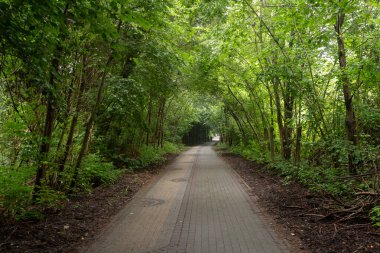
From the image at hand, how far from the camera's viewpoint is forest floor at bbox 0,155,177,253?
497 cm

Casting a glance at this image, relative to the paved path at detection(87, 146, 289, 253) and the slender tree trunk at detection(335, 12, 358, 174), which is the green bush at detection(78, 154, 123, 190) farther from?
the slender tree trunk at detection(335, 12, 358, 174)

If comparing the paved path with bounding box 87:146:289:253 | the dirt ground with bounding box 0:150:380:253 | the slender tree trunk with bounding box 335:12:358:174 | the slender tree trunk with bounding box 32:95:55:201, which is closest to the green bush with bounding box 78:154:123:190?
the dirt ground with bounding box 0:150:380:253

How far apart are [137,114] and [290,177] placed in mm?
6869

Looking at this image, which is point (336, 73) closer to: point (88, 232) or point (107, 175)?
point (88, 232)

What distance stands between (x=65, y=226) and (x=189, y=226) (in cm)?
249

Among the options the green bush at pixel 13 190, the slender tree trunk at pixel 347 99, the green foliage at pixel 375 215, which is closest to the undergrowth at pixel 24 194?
the green bush at pixel 13 190

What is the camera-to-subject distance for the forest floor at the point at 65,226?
4969 millimetres

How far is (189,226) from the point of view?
6.21 m

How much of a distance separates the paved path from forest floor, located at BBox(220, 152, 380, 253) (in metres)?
0.40

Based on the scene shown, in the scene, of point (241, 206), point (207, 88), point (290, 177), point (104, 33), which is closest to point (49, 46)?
point (104, 33)

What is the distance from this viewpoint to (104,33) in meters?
4.41

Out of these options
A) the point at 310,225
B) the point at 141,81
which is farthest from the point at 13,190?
the point at 141,81

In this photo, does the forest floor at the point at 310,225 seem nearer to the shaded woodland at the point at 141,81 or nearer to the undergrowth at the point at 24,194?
the shaded woodland at the point at 141,81

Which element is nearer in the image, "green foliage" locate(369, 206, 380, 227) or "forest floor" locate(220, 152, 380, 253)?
"forest floor" locate(220, 152, 380, 253)
